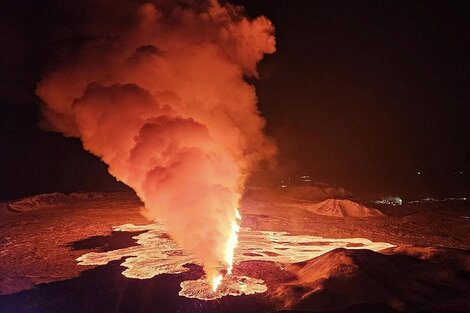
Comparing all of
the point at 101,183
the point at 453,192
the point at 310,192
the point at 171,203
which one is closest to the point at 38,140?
the point at 101,183

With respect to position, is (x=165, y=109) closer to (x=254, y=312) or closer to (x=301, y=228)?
(x=301, y=228)

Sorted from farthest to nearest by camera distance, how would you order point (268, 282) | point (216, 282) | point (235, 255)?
point (235, 255) < point (268, 282) < point (216, 282)

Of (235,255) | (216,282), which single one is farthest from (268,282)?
(235,255)

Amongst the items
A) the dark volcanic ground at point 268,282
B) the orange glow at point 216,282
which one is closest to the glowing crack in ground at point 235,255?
the orange glow at point 216,282

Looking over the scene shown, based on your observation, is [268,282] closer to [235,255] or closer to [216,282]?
[216,282]

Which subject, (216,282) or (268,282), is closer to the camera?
(216,282)

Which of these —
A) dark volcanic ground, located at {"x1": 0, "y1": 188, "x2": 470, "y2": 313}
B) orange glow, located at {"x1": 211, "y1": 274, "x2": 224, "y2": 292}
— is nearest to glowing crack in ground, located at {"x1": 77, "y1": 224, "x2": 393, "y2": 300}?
orange glow, located at {"x1": 211, "y1": 274, "x2": 224, "y2": 292}

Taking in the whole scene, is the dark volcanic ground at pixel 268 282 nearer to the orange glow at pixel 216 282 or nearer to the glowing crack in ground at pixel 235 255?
the glowing crack in ground at pixel 235 255

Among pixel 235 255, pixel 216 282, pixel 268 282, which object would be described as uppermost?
pixel 235 255

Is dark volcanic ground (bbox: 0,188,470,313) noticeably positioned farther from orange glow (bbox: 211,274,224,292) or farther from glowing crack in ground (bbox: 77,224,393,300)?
orange glow (bbox: 211,274,224,292)
